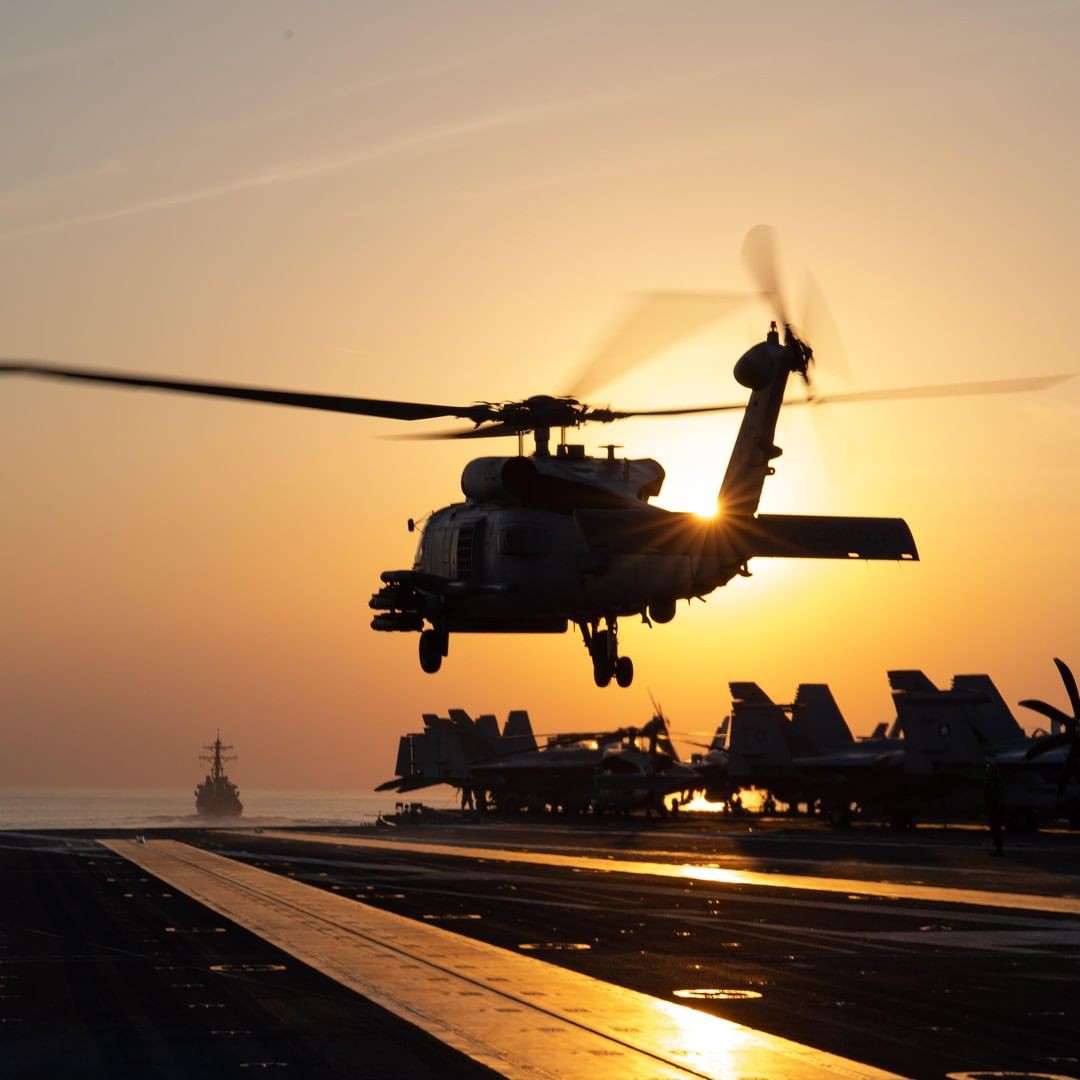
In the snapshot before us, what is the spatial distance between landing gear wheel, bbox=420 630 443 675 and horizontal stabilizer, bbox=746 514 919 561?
1087cm

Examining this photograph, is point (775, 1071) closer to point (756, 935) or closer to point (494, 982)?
point (494, 982)

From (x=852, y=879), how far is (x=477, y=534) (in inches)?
601

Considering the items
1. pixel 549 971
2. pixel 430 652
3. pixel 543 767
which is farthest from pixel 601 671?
pixel 543 767

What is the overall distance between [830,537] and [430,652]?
1334cm

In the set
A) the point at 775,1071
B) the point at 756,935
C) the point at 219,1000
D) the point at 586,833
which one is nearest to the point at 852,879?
the point at 756,935

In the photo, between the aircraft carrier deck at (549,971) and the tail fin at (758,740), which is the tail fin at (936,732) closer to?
the tail fin at (758,740)

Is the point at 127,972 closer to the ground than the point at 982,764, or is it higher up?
closer to the ground

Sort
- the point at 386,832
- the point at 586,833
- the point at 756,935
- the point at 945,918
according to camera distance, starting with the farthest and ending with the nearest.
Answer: the point at 386,832, the point at 586,833, the point at 945,918, the point at 756,935

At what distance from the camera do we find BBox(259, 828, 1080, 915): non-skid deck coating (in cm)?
A: 3812

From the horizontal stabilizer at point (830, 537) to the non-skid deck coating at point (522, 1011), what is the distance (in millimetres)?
14381

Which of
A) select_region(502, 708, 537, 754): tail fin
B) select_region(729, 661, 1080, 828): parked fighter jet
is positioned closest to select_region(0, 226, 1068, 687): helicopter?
select_region(729, 661, 1080, 828): parked fighter jet

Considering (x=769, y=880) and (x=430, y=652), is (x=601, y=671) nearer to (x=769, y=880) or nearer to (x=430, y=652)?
(x=430, y=652)

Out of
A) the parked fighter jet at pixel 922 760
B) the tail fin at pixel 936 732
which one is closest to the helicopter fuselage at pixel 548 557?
the parked fighter jet at pixel 922 760

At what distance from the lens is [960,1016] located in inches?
778
